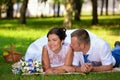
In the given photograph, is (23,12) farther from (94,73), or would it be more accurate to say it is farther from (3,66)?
(94,73)

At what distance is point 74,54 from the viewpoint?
956 cm

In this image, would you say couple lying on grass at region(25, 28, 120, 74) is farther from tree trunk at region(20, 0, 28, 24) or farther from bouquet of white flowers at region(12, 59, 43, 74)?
tree trunk at region(20, 0, 28, 24)

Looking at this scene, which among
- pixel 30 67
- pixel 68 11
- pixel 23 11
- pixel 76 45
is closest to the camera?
pixel 76 45

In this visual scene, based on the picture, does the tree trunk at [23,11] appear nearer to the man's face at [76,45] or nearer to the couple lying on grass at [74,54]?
the couple lying on grass at [74,54]

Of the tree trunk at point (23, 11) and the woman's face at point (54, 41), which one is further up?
the woman's face at point (54, 41)

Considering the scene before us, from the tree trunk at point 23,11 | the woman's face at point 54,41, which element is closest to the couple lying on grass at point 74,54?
the woman's face at point 54,41

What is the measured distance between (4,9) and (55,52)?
57.4 m

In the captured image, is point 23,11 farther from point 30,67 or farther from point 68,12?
point 30,67

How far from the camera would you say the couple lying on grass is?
9336 mm

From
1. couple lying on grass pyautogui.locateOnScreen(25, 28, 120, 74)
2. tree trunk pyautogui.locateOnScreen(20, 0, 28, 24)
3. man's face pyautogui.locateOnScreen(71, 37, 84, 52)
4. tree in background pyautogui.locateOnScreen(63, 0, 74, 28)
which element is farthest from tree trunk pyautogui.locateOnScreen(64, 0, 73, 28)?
man's face pyautogui.locateOnScreen(71, 37, 84, 52)

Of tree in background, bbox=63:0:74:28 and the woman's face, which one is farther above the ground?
the woman's face

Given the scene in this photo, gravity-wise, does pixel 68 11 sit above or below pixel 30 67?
below

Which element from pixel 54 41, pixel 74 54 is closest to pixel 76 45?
pixel 74 54

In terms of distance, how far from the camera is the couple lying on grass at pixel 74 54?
9.34 meters
